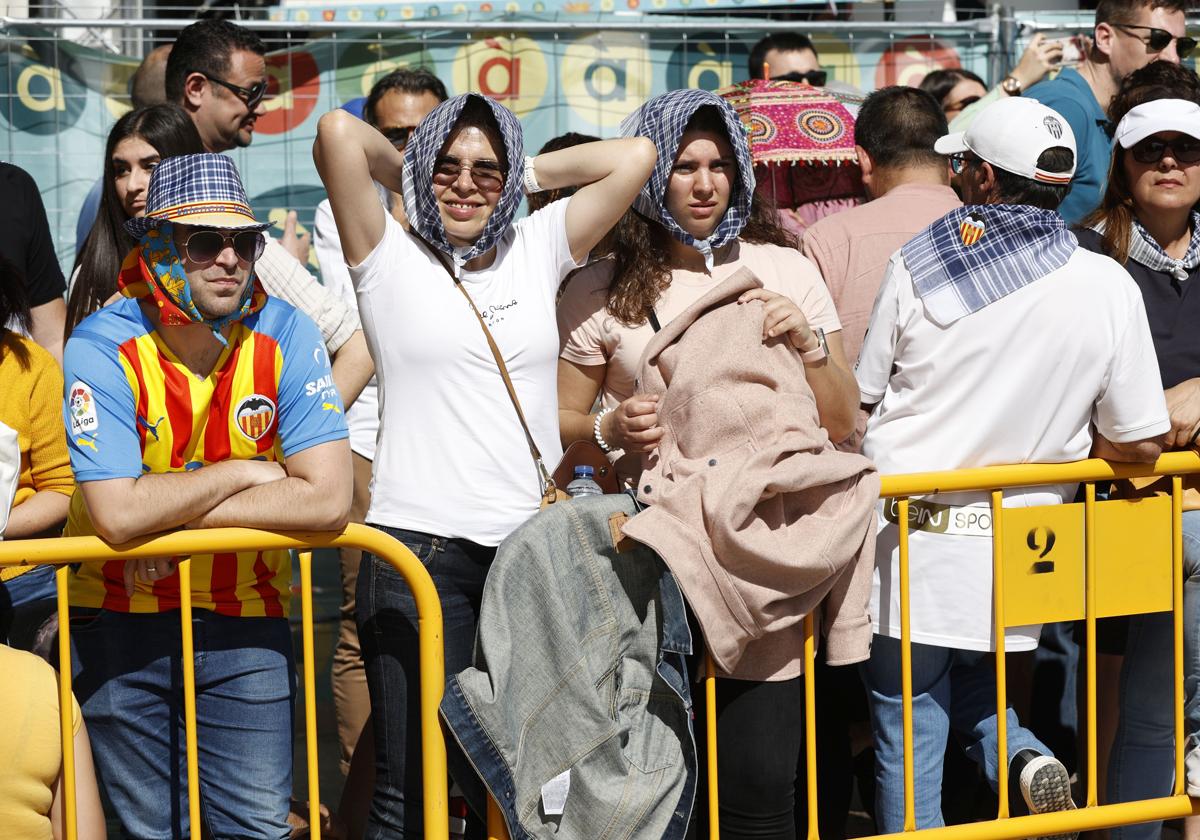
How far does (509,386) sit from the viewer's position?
3.46 m

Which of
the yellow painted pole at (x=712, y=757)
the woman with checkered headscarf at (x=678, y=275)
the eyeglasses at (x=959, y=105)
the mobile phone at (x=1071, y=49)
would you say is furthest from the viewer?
the mobile phone at (x=1071, y=49)

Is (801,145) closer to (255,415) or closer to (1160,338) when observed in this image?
(1160,338)

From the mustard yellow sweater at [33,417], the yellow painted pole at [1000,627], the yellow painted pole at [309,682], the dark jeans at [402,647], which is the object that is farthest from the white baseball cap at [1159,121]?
the mustard yellow sweater at [33,417]

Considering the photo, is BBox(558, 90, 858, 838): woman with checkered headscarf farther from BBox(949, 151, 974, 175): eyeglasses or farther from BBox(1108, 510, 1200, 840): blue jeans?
BBox(1108, 510, 1200, 840): blue jeans

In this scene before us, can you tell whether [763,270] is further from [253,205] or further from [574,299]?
[253,205]

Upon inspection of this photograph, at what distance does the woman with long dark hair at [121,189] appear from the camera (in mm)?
4109

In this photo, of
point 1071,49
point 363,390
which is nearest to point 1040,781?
point 363,390

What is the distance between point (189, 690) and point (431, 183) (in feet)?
4.32

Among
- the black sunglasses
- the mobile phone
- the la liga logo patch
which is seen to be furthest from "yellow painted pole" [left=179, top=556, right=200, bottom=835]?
the mobile phone

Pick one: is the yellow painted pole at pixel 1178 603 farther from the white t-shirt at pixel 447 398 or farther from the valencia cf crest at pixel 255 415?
the valencia cf crest at pixel 255 415

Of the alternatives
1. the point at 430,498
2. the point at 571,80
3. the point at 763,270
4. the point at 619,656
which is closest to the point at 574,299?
the point at 763,270

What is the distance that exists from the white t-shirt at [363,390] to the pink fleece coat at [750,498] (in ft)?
4.91

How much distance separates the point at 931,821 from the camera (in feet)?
12.3

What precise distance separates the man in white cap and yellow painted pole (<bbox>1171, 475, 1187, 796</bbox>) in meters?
2.17
